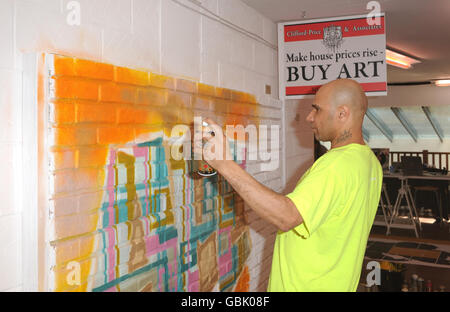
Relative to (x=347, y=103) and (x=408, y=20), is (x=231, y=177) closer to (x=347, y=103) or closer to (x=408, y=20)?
(x=347, y=103)

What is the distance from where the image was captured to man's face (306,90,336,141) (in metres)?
1.53

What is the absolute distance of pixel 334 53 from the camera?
2824 mm

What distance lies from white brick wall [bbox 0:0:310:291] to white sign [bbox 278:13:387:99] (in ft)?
0.63

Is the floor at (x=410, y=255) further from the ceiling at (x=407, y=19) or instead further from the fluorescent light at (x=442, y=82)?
the fluorescent light at (x=442, y=82)

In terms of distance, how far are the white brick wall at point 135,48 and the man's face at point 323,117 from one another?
2.43ft

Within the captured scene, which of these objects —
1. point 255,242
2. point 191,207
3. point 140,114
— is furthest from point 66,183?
point 255,242

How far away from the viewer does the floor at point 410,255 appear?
3.54 m

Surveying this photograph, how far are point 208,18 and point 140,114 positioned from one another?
887 mm

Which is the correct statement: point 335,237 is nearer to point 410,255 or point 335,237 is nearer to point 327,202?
point 327,202

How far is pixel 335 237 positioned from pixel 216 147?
1.76ft

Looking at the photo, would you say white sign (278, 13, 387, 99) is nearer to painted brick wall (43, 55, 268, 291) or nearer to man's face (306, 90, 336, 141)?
painted brick wall (43, 55, 268, 291)

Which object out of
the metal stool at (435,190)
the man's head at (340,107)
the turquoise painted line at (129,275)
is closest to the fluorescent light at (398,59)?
the metal stool at (435,190)

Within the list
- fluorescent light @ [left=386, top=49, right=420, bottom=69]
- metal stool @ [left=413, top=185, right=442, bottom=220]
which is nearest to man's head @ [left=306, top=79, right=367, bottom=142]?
fluorescent light @ [left=386, top=49, right=420, bottom=69]

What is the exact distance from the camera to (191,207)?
2.08 meters
